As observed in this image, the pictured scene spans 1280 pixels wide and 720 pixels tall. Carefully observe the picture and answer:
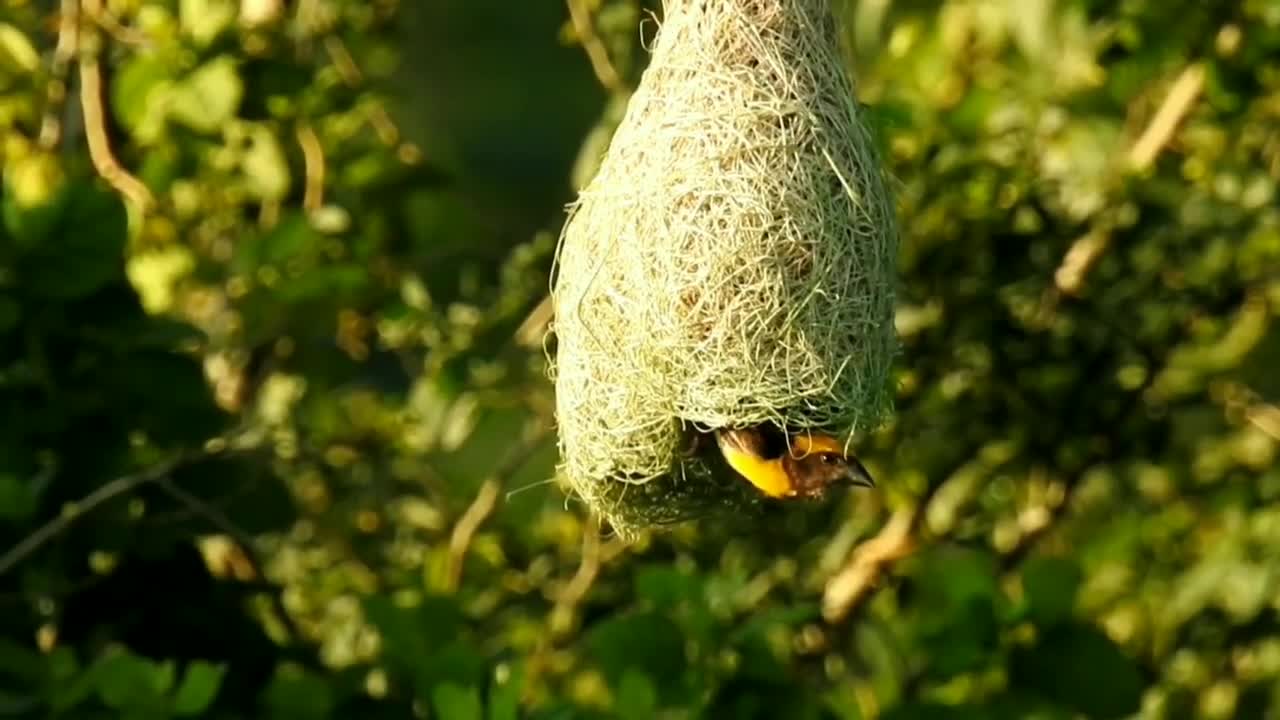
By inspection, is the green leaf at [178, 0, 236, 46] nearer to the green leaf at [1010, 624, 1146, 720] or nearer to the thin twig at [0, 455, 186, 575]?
the thin twig at [0, 455, 186, 575]

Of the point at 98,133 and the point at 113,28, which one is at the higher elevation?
the point at 113,28

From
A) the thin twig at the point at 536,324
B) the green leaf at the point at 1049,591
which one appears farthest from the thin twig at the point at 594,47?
the green leaf at the point at 1049,591

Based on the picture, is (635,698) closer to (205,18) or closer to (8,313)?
(8,313)

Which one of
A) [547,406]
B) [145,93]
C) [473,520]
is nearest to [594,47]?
A: [547,406]

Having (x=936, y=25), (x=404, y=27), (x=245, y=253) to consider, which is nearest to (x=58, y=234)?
(x=245, y=253)

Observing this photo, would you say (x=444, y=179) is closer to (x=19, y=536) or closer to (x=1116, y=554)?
(x=19, y=536)

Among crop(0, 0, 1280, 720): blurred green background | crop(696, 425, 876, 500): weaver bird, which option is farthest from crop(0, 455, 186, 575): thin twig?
crop(696, 425, 876, 500): weaver bird
